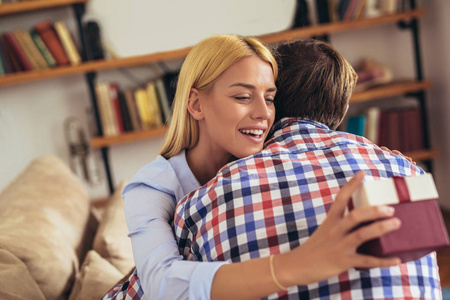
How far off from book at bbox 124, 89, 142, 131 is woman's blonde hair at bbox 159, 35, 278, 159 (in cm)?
216

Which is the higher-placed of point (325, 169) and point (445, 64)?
point (325, 169)

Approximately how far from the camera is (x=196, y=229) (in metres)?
0.93

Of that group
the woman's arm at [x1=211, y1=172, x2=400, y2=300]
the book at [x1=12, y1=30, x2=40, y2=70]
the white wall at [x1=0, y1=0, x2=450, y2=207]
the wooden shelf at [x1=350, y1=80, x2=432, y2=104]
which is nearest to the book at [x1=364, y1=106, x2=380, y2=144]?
the wooden shelf at [x1=350, y1=80, x2=432, y2=104]

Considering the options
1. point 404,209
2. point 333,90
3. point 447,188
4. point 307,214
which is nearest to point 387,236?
point 404,209

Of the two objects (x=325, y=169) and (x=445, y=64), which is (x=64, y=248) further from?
(x=445, y=64)

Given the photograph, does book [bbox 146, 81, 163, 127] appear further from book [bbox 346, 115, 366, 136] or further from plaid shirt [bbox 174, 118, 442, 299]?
plaid shirt [bbox 174, 118, 442, 299]

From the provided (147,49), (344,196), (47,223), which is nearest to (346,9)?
(147,49)

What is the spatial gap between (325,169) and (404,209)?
0.74 ft

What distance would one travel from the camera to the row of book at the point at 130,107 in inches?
134

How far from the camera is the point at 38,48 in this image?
3.34 meters

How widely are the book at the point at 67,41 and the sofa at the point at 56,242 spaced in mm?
1391

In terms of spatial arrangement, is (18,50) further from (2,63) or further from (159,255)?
(159,255)

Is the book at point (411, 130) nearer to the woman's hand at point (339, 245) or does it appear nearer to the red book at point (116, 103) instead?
the red book at point (116, 103)

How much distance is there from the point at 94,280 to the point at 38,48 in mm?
2365
